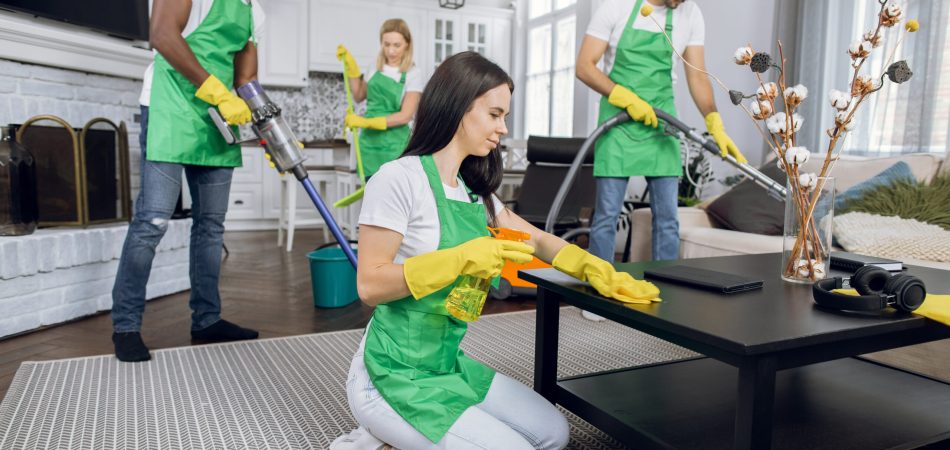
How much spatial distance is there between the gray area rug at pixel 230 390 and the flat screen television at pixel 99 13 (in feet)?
5.04

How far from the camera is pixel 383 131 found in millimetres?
3639

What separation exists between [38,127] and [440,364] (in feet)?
7.80

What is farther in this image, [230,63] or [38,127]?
[38,127]

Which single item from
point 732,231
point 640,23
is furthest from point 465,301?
point 732,231

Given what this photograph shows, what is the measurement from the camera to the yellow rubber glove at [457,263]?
1.07 m

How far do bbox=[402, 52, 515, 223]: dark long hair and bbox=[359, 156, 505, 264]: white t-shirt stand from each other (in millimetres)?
46

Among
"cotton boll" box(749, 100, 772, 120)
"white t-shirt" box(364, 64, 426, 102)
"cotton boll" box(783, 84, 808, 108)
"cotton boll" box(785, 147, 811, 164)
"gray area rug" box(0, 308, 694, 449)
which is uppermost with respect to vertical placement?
"white t-shirt" box(364, 64, 426, 102)

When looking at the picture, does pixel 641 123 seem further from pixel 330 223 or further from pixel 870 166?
pixel 330 223

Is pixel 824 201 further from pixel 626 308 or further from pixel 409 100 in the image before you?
pixel 409 100

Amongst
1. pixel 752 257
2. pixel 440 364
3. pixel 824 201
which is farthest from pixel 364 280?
pixel 752 257

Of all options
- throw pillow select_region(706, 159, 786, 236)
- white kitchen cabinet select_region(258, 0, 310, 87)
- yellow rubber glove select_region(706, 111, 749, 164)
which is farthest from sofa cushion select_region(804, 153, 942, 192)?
white kitchen cabinet select_region(258, 0, 310, 87)

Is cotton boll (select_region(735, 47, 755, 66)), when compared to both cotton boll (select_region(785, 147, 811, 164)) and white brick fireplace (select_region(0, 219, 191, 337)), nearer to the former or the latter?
cotton boll (select_region(785, 147, 811, 164))

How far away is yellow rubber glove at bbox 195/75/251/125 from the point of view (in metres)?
2.06

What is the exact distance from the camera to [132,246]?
2.09 m
